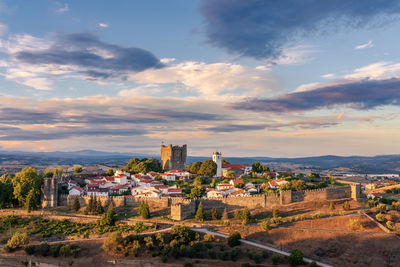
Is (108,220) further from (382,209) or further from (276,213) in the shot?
(382,209)

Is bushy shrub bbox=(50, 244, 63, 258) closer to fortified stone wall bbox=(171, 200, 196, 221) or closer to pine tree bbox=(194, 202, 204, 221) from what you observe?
fortified stone wall bbox=(171, 200, 196, 221)

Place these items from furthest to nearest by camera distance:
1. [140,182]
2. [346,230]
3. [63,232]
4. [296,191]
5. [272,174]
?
[272,174] → [140,182] → [296,191] → [63,232] → [346,230]

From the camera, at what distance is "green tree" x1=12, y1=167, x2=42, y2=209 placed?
54.6 metres

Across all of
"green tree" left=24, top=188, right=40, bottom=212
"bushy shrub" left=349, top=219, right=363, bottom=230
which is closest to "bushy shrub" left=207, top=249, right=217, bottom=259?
"bushy shrub" left=349, top=219, right=363, bottom=230

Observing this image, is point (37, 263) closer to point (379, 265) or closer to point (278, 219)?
point (278, 219)

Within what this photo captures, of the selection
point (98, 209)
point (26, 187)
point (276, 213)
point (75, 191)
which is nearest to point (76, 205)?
point (98, 209)

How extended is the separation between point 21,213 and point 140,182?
67.1ft

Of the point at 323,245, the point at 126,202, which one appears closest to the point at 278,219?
the point at 323,245

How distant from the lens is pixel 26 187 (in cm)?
5672

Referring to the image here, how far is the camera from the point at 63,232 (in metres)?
46.4

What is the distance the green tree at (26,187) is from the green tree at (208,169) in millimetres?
33302

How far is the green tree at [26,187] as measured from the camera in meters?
54.6

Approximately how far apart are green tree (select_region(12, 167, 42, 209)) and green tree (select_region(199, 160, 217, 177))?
109 ft

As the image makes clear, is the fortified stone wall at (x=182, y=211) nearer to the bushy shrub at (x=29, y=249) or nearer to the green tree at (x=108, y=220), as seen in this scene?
the green tree at (x=108, y=220)
